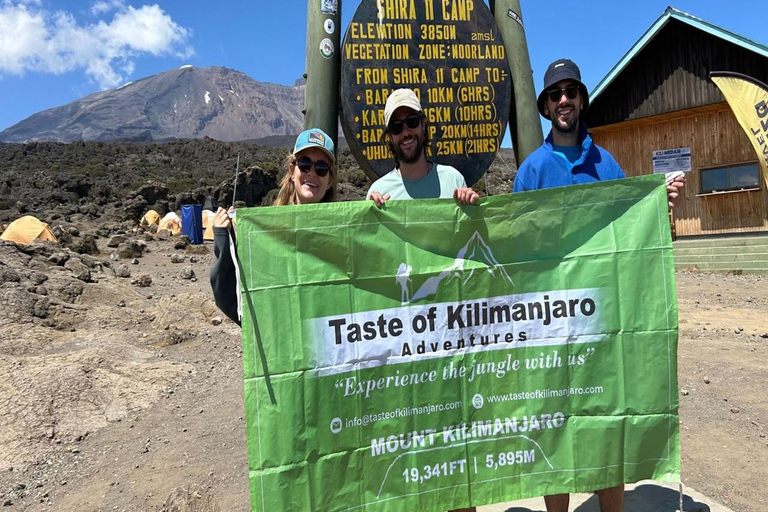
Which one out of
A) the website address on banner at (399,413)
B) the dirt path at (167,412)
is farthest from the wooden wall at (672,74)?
the website address on banner at (399,413)

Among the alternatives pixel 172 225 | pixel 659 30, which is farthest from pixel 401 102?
pixel 172 225

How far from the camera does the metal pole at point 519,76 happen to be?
13.0ft

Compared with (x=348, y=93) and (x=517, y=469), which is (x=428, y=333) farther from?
(x=348, y=93)

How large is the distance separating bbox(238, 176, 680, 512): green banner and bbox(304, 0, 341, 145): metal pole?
1416 millimetres

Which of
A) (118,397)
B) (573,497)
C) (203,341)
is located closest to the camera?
(573,497)

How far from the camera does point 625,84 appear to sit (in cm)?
1559

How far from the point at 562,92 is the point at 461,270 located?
1057mm

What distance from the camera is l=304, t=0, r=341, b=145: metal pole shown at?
3.64 metres

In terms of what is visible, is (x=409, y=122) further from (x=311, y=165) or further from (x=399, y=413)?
(x=399, y=413)

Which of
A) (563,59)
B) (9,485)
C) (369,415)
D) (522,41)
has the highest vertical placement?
(522,41)

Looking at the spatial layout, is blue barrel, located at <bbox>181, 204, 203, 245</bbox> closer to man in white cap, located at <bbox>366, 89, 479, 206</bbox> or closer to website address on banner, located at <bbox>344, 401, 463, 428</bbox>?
man in white cap, located at <bbox>366, 89, 479, 206</bbox>

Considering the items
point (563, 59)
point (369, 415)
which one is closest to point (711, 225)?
point (563, 59)

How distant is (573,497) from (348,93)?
303 centimetres

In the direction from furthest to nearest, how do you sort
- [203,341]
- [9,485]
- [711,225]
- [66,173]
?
1. [66,173]
2. [711,225]
3. [203,341]
4. [9,485]
